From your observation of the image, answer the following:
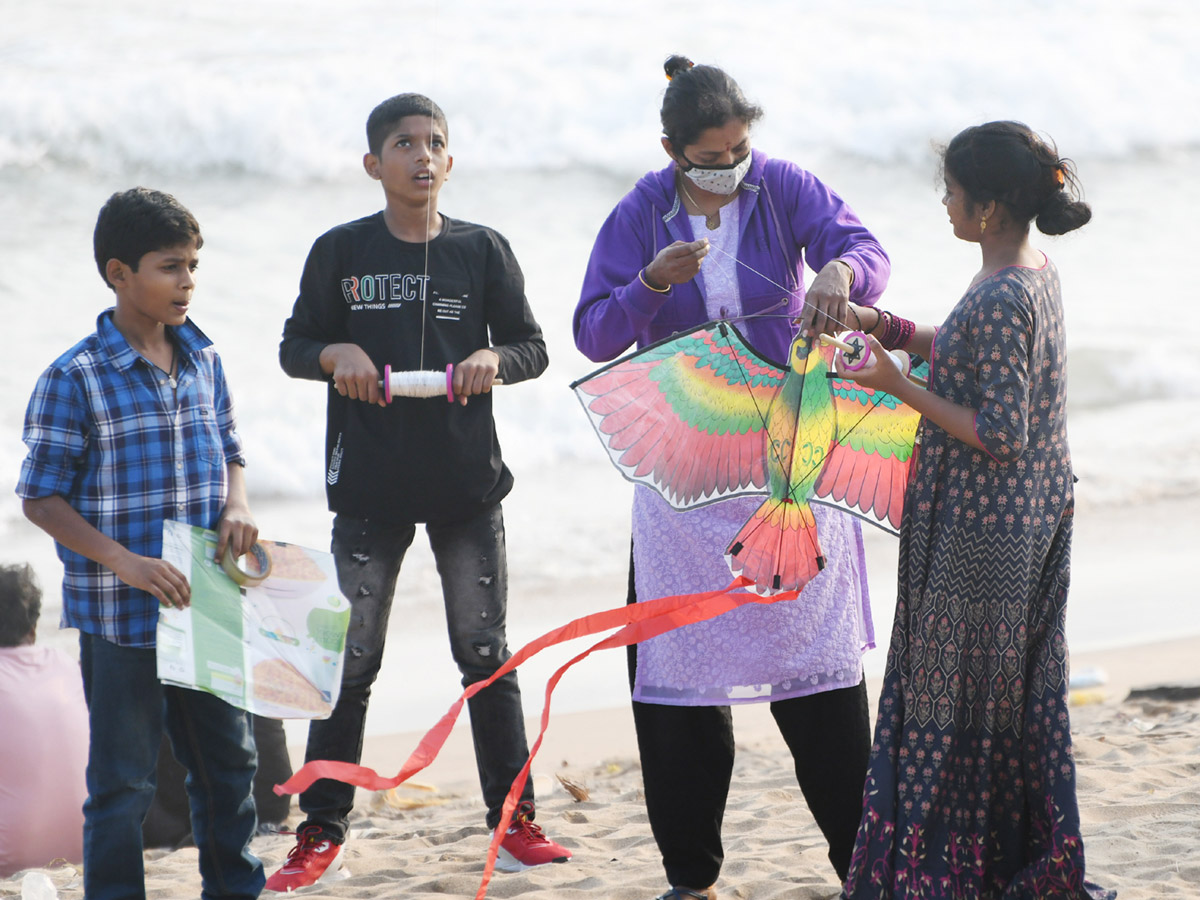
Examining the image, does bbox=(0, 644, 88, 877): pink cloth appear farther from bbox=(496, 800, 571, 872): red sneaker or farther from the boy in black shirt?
bbox=(496, 800, 571, 872): red sneaker

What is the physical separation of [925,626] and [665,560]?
552mm

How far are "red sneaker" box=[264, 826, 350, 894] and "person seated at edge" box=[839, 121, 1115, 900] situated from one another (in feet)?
4.49

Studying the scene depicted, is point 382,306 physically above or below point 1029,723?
above

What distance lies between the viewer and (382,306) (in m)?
3.15

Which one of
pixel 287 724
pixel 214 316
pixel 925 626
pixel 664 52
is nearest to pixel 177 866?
pixel 287 724

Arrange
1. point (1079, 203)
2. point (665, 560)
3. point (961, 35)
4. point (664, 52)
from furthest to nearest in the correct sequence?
point (961, 35) → point (664, 52) → point (665, 560) → point (1079, 203)

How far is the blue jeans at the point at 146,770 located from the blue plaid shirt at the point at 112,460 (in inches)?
3.7

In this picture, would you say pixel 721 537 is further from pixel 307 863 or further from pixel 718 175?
pixel 307 863

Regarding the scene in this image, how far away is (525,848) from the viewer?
3.23 metres

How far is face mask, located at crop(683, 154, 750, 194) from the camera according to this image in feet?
8.57

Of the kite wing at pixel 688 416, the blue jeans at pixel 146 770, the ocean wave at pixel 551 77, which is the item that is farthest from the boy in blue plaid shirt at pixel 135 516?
the ocean wave at pixel 551 77

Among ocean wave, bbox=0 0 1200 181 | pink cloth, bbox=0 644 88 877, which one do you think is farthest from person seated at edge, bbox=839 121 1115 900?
ocean wave, bbox=0 0 1200 181

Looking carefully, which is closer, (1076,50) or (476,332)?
(476,332)

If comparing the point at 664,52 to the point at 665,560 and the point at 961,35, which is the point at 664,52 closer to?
the point at 961,35
